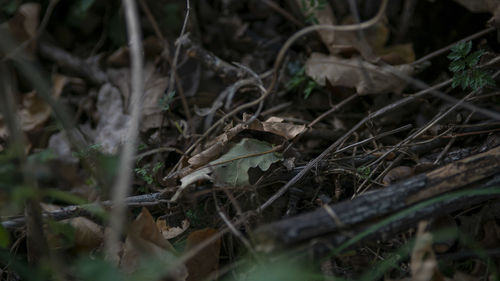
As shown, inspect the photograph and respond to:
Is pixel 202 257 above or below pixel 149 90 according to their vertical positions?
below

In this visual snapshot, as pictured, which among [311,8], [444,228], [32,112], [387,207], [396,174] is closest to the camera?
[387,207]

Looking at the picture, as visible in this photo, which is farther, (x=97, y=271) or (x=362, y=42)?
(x=362, y=42)

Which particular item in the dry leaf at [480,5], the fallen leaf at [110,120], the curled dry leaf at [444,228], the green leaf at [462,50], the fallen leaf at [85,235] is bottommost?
the fallen leaf at [85,235]

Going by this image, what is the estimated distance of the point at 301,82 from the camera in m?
2.23

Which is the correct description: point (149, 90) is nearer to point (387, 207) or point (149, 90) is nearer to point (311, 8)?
point (311, 8)

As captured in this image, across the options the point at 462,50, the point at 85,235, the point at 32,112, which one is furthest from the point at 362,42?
the point at 32,112

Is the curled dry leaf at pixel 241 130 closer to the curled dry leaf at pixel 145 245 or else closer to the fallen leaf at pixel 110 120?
the curled dry leaf at pixel 145 245

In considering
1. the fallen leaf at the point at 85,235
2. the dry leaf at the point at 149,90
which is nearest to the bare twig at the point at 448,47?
the dry leaf at the point at 149,90

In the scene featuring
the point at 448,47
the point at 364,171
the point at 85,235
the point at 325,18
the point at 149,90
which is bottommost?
the point at 85,235

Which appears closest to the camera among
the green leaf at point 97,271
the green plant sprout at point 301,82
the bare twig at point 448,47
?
the green leaf at point 97,271

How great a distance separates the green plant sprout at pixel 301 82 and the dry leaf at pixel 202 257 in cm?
102

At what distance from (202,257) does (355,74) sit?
4.20 feet

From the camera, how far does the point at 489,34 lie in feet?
6.99

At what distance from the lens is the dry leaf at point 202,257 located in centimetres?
147
